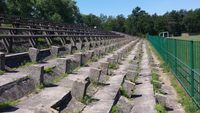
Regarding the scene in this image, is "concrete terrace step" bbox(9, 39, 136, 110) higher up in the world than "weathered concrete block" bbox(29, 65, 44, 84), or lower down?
lower down

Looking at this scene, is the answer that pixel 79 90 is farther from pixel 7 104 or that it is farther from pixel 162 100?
pixel 162 100

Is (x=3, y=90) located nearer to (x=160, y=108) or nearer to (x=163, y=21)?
(x=160, y=108)

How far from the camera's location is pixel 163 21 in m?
147

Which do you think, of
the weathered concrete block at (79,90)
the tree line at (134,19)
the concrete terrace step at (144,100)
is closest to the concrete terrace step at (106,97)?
the weathered concrete block at (79,90)

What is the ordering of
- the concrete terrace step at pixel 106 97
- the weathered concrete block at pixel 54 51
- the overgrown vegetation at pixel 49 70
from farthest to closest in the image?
the weathered concrete block at pixel 54 51 → the overgrown vegetation at pixel 49 70 → the concrete terrace step at pixel 106 97

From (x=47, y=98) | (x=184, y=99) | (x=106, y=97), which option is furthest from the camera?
(x=184, y=99)

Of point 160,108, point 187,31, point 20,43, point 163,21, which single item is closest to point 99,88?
point 160,108

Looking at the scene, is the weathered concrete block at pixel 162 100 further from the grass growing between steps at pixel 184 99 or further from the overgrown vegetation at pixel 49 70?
the overgrown vegetation at pixel 49 70

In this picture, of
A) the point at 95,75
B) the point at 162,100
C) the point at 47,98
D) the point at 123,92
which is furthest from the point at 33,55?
the point at 47,98

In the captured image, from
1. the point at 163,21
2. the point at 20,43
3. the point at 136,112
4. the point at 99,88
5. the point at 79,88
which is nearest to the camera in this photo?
the point at 79,88

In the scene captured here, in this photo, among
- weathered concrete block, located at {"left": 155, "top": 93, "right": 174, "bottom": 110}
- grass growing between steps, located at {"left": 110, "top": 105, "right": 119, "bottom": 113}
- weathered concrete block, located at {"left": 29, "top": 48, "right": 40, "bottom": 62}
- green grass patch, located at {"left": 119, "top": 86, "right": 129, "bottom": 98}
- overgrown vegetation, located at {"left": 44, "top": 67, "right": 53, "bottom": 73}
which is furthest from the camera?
weathered concrete block, located at {"left": 29, "top": 48, "right": 40, "bottom": 62}

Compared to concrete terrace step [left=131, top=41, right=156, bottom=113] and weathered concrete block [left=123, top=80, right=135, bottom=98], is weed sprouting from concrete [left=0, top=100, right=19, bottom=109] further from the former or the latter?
weathered concrete block [left=123, top=80, right=135, bottom=98]

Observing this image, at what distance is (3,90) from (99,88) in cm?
321

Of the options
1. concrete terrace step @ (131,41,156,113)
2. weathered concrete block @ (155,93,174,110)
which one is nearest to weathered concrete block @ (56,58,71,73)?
concrete terrace step @ (131,41,156,113)
